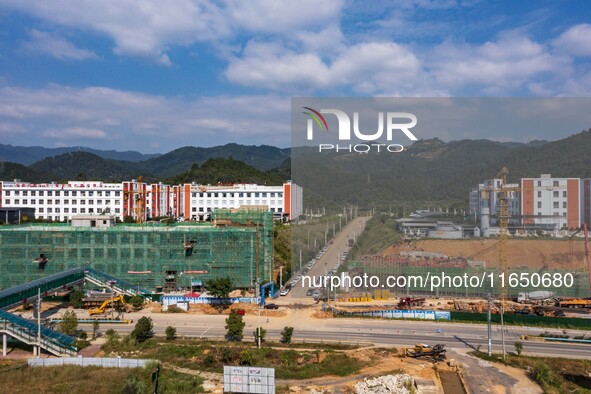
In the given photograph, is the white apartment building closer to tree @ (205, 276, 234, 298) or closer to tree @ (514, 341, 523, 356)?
tree @ (205, 276, 234, 298)

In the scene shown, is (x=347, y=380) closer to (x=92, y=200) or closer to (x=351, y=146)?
(x=351, y=146)

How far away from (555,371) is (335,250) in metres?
18.5

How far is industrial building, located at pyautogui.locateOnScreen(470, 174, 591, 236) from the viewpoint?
89.4 ft

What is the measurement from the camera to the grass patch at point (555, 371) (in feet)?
46.7

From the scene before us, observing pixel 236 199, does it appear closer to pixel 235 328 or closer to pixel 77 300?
pixel 77 300

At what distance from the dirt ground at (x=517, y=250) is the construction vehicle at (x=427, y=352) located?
11.4 metres

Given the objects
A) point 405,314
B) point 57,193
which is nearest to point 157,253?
point 405,314

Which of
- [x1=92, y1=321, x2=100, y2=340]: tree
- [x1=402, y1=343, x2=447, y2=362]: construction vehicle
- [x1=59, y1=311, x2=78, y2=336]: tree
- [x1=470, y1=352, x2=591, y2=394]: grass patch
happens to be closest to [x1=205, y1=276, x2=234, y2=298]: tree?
[x1=92, y1=321, x2=100, y2=340]: tree

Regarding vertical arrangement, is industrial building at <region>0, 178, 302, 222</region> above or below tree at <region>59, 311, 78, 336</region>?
above

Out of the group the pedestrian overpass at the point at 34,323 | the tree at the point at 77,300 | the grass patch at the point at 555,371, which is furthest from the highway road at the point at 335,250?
the grass patch at the point at 555,371

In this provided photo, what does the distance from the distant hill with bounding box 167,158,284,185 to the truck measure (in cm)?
4965

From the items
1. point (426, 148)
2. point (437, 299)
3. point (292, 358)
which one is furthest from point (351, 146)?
point (292, 358)

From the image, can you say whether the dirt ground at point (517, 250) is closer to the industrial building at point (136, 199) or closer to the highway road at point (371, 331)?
the highway road at point (371, 331)

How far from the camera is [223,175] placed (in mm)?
79938
